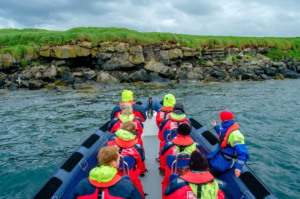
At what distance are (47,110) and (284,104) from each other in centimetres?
1439

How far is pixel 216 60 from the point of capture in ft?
92.6

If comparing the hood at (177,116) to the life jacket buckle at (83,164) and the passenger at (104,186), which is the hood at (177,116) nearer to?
the life jacket buckle at (83,164)

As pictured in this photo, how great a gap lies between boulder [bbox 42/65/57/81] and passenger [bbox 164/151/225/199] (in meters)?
21.7

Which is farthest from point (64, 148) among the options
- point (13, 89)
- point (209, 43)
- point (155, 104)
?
point (209, 43)

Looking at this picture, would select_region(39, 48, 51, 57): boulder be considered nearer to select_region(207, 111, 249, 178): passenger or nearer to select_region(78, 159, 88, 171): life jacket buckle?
select_region(78, 159, 88, 171): life jacket buckle

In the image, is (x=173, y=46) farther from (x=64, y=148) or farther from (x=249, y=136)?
(x=64, y=148)

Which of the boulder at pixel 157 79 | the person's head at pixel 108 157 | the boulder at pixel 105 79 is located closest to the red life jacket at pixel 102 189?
the person's head at pixel 108 157

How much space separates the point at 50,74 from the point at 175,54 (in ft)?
51.1

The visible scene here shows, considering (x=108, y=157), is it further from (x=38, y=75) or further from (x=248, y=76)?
(x=248, y=76)

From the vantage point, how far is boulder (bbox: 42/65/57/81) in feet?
66.8

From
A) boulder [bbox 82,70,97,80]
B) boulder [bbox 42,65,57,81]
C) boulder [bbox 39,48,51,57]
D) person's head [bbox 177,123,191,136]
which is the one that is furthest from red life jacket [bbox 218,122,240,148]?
boulder [bbox 39,48,51,57]

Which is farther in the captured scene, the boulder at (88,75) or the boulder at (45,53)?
the boulder at (45,53)

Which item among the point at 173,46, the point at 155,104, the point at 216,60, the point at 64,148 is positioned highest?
the point at 173,46

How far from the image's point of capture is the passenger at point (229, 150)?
2846mm
